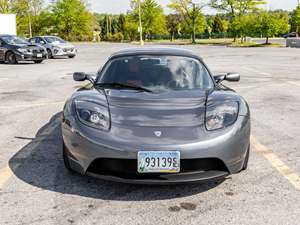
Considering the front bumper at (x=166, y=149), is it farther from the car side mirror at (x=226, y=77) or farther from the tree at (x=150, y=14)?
the tree at (x=150, y=14)

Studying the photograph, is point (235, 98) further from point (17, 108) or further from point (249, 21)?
point (249, 21)

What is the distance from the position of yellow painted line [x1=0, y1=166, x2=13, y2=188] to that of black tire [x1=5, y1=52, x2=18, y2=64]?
16444mm

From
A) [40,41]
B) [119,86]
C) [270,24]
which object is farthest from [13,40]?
[270,24]

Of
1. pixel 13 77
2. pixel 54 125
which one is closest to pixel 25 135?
pixel 54 125

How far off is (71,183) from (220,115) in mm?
1539

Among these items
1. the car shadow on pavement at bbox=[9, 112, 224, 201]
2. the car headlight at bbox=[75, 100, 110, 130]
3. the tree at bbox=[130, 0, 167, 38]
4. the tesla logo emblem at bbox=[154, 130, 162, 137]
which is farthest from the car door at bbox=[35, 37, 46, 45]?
the tree at bbox=[130, 0, 167, 38]

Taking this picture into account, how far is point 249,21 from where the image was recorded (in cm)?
4784

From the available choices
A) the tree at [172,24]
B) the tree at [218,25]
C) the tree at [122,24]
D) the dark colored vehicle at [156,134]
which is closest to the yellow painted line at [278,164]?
the dark colored vehicle at [156,134]

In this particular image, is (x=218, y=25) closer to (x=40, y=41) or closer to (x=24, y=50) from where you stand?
(x=40, y=41)

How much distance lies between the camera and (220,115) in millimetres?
3729

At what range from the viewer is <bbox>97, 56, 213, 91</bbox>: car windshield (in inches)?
178

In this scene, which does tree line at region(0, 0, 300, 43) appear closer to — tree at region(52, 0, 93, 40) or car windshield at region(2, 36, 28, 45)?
tree at region(52, 0, 93, 40)

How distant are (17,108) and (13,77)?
250 inches

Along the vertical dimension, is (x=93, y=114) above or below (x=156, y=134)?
above
